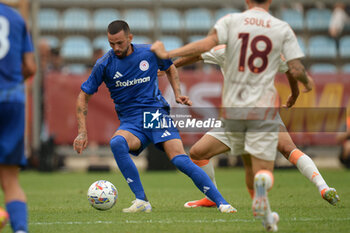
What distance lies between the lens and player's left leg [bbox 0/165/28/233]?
15.8ft

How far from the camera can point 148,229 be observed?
228 inches

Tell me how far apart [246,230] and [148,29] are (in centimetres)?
1109

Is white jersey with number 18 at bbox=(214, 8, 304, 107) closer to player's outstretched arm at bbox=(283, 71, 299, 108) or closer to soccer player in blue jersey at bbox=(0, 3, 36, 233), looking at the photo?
player's outstretched arm at bbox=(283, 71, 299, 108)

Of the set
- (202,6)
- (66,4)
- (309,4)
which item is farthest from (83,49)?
(309,4)

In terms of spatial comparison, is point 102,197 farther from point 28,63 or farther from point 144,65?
point 28,63

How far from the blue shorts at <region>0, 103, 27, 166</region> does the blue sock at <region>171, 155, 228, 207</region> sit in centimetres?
261

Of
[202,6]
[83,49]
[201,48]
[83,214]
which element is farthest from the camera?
[83,49]

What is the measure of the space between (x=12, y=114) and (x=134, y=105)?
2.86 meters

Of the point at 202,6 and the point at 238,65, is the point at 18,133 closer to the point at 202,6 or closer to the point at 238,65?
the point at 238,65

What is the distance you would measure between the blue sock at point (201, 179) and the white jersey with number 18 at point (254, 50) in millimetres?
1736

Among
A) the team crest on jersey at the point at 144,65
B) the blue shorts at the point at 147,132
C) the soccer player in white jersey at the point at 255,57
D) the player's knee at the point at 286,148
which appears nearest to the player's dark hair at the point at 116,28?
the team crest on jersey at the point at 144,65

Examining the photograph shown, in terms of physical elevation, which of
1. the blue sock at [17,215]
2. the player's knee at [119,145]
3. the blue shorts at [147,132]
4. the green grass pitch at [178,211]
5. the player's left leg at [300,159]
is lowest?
the green grass pitch at [178,211]

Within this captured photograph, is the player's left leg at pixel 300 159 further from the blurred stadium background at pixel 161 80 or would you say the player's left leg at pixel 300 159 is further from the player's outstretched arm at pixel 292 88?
the blurred stadium background at pixel 161 80

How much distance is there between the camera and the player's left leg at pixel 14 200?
4.80 metres
